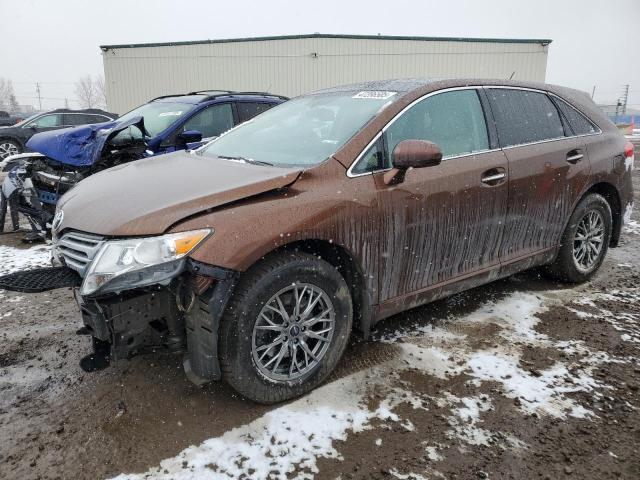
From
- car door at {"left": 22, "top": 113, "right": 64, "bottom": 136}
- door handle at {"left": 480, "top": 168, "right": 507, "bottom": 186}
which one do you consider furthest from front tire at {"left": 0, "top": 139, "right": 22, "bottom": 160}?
door handle at {"left": 480, "top": 168, "right": 507, "bottom": 186}

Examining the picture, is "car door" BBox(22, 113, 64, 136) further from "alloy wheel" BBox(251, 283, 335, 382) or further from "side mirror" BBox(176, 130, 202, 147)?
"alloy wheel" BBox(251, 283, 335, 382)

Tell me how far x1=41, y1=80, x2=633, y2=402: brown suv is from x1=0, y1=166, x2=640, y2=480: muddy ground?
0.29m

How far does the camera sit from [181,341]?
223 centimetres

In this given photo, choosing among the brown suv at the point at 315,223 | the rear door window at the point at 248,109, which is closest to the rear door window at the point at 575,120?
the brown suv at the point at 315,223

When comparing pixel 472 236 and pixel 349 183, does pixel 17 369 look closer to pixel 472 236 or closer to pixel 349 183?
pixel 349 183

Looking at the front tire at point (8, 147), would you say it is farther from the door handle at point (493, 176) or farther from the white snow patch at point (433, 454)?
the white snow patch at point (433, 454)

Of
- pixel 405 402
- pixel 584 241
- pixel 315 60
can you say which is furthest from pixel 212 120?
pixel 315 60

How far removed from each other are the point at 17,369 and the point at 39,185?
2755 mm

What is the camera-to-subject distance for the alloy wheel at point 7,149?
1248 cm

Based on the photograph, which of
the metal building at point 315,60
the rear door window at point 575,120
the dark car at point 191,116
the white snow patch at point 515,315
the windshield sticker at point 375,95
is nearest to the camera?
the windshield sticker at point 375,95

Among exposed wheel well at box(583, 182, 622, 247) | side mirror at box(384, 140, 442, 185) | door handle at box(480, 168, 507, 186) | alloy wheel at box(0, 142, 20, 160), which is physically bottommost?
alloy wheel at box(0, 142, 20, 160)

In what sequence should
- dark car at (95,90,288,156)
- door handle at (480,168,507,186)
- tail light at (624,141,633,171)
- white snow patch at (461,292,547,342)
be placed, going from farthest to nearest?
dark car at (95,90,288,156)
tail light at (624,141,633,171)
white snow patch at (461,292,547,342)
door handle at (480,168,507,186)

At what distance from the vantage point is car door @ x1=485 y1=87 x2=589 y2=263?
3334mm

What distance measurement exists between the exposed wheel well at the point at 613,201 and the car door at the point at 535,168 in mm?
412
